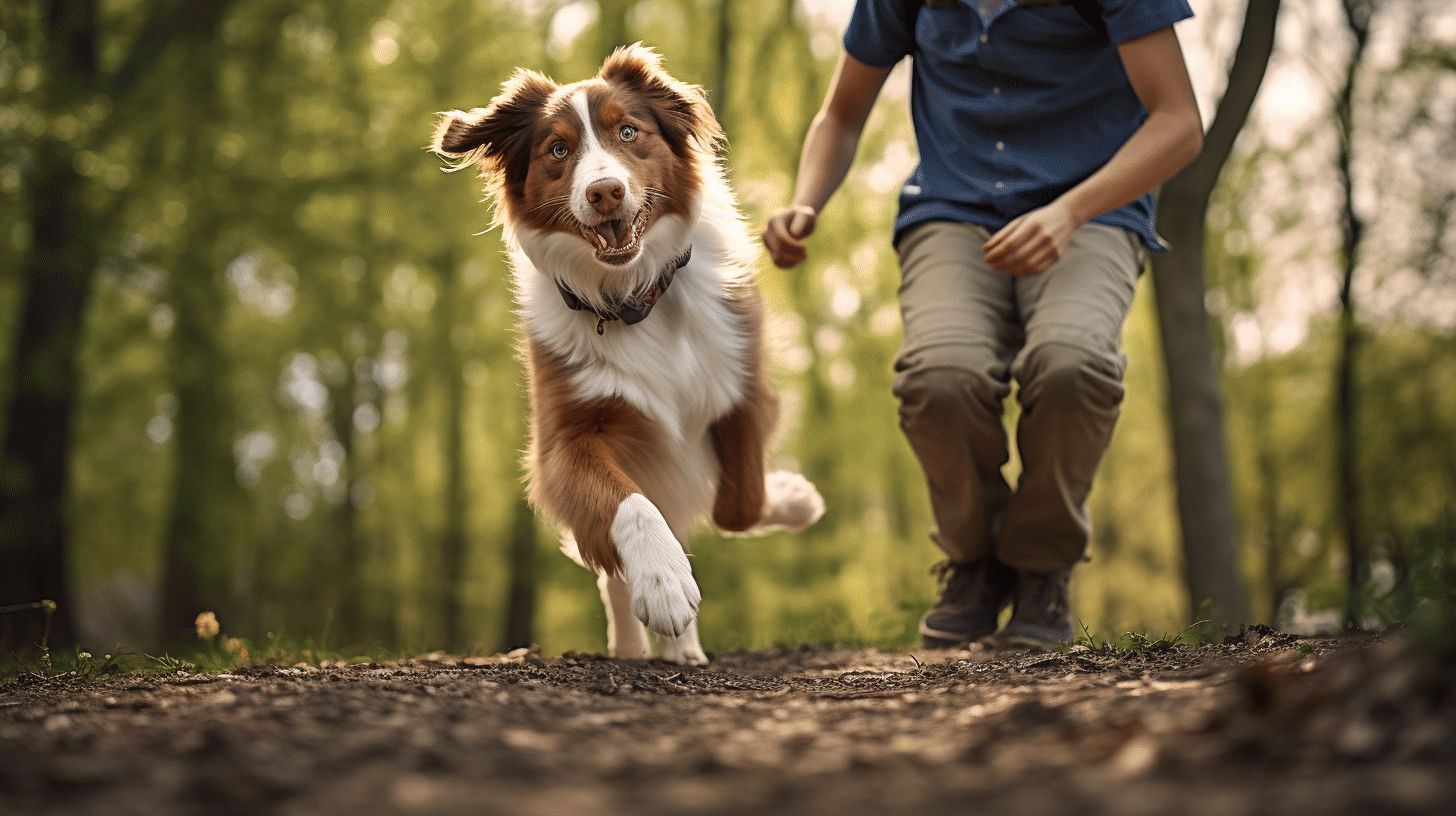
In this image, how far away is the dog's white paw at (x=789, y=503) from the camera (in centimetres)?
418

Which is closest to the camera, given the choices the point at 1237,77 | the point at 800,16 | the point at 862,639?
the point at 862,639

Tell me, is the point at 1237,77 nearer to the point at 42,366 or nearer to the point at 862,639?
the point at 862,639

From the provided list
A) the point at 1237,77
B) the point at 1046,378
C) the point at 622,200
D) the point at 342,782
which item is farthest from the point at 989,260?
the point at 1237,77

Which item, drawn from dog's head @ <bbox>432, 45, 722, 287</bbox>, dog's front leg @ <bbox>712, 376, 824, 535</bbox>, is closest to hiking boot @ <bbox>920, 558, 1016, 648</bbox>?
dog's front leg @ <bbox>712, 376, 824, 535</bbox>

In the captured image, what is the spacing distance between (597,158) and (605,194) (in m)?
0.19

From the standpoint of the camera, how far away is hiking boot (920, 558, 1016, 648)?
3.80m

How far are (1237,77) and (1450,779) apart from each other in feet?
17.6

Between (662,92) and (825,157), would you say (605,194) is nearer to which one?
(662,92)

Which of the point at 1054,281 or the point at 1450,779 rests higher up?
the point at 1054,281

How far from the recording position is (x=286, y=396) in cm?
1470

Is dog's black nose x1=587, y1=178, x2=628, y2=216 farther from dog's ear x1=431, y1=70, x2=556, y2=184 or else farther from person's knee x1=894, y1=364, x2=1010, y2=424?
person's knee x1=894, y1=364, x2=1010, y2=424

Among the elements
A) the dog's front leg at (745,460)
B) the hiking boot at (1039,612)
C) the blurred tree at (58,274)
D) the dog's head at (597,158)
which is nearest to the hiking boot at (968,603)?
the hiking boot at (1039,612)

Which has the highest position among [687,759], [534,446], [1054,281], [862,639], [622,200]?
[622,200]

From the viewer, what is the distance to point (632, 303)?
3.56 meters
